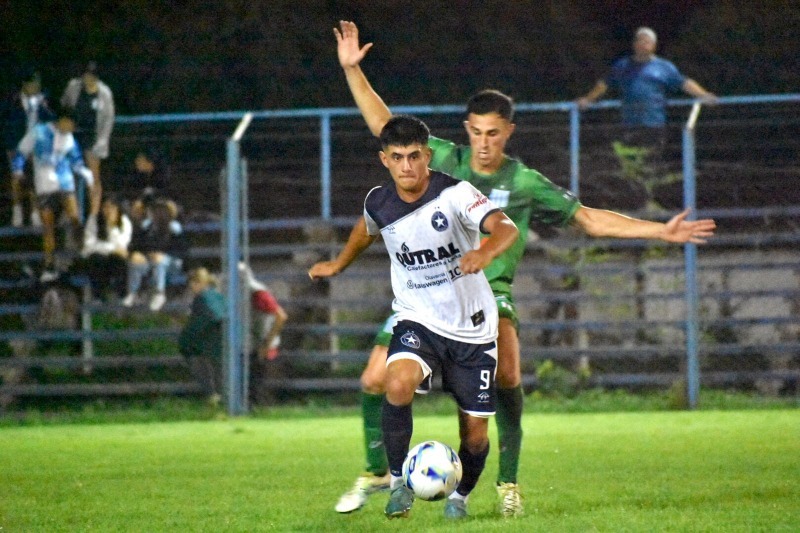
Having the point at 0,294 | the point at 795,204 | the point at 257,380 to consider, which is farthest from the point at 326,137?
the point at 795,204

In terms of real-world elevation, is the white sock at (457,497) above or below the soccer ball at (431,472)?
below

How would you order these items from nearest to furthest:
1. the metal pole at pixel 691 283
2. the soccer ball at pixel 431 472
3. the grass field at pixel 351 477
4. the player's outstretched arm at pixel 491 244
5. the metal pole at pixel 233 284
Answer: the player's outstretched arm at pixel 491 244
the soccer ball at pixel 431 472
the grass field at pixel 351 477
the metal pole at pixel 233 284
the metal pole at pixel 691 283

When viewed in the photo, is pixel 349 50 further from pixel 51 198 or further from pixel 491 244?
pixel 51 198

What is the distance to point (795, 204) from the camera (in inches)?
566

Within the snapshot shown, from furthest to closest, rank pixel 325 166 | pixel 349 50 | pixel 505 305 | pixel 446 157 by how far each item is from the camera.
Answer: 1. pixel 325 166
2. pixel 349 50
3. pixel 446 157
4. pixel 505 305

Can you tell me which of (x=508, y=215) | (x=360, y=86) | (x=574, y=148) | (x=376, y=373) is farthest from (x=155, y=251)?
(x=508, y=215)

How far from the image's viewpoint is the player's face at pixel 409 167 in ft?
19.4

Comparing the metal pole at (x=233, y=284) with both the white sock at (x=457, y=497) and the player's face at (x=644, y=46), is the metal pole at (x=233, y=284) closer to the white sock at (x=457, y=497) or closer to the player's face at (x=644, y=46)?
the player's face at (x=644, y=46)

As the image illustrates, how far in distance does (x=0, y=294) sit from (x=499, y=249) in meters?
10.1

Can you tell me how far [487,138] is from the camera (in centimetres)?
657

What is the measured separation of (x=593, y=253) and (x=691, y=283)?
139 centimetres

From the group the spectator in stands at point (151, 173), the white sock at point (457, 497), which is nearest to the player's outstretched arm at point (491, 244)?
the white sock at point (457, 497)

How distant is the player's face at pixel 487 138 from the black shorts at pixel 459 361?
102 centimetres

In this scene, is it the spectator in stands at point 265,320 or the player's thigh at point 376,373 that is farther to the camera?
the spectator in stands at point 265,320
